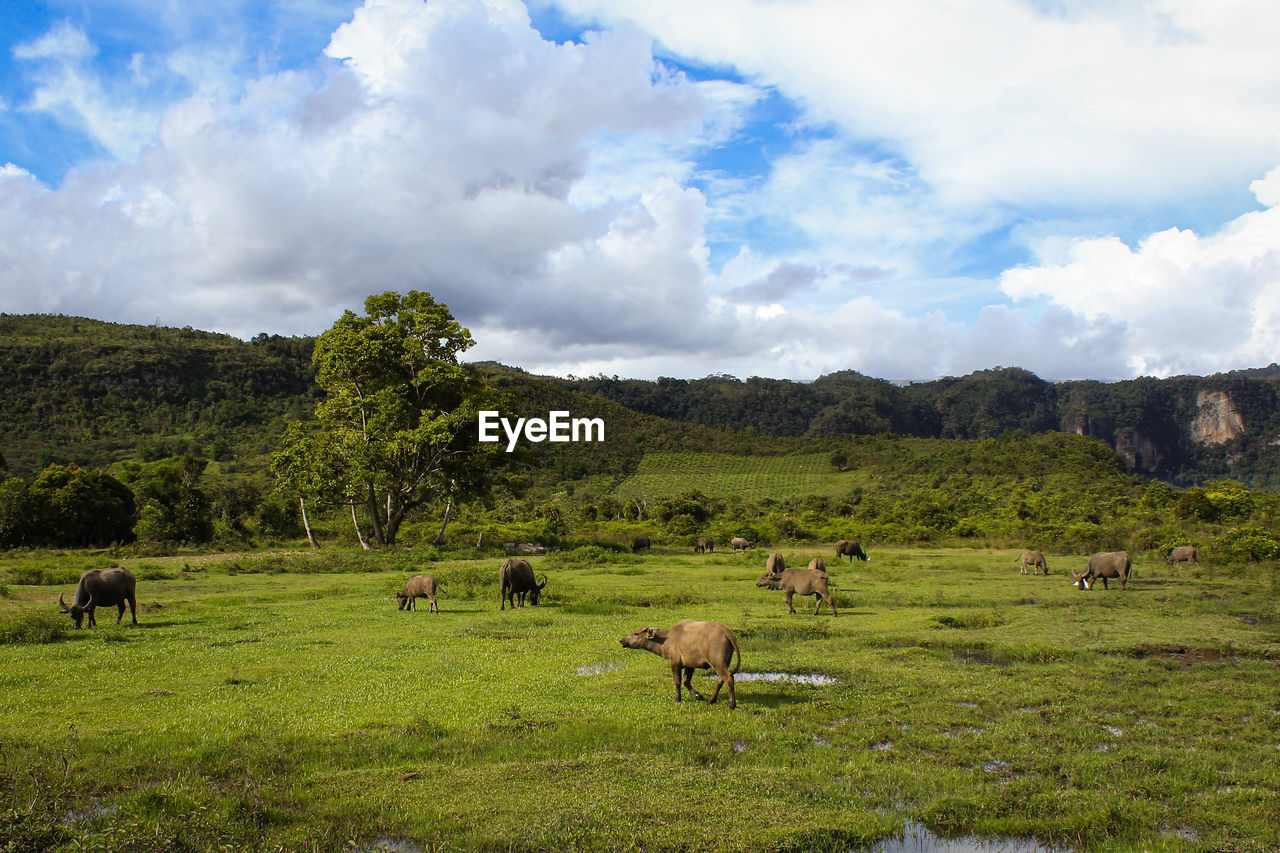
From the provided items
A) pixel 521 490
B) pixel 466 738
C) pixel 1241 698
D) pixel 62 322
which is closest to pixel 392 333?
pixel 521 490

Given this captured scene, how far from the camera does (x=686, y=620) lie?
40.6ft

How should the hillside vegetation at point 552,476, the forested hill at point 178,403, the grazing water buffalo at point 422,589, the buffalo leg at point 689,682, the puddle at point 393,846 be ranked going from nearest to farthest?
the puddle at point 393,846, the buffalo leg at point 689,682, the grazing water buffalo at point 422,589, the hillside vegetation at point 552,476, the forested hill at point 178,403

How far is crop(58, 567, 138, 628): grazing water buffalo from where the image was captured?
17.2 meters

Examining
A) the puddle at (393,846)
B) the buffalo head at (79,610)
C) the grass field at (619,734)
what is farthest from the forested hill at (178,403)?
the puddle at (393,846)

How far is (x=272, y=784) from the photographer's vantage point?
7.60m

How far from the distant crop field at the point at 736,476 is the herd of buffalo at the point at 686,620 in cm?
5618

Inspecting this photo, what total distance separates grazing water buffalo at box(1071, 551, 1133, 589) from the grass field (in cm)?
694

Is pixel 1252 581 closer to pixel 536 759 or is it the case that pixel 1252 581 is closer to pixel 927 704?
pixel 927 704

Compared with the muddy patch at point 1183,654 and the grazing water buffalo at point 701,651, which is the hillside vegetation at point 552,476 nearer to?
the muddy patch at point 1183,654

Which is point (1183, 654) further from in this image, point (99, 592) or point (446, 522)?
point (446, 522)

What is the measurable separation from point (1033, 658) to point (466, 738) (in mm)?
10504

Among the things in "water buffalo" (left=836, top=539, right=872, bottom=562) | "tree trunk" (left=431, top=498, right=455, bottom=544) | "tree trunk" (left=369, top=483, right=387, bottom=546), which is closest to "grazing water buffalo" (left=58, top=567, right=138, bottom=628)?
"tree trunk" (left=431, top=498, right=455, bottom=544)

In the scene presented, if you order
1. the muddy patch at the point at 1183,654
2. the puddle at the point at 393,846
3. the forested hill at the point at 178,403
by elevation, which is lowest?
the muddy patch at the point at 1183,654

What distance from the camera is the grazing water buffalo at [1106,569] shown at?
84.3ft
